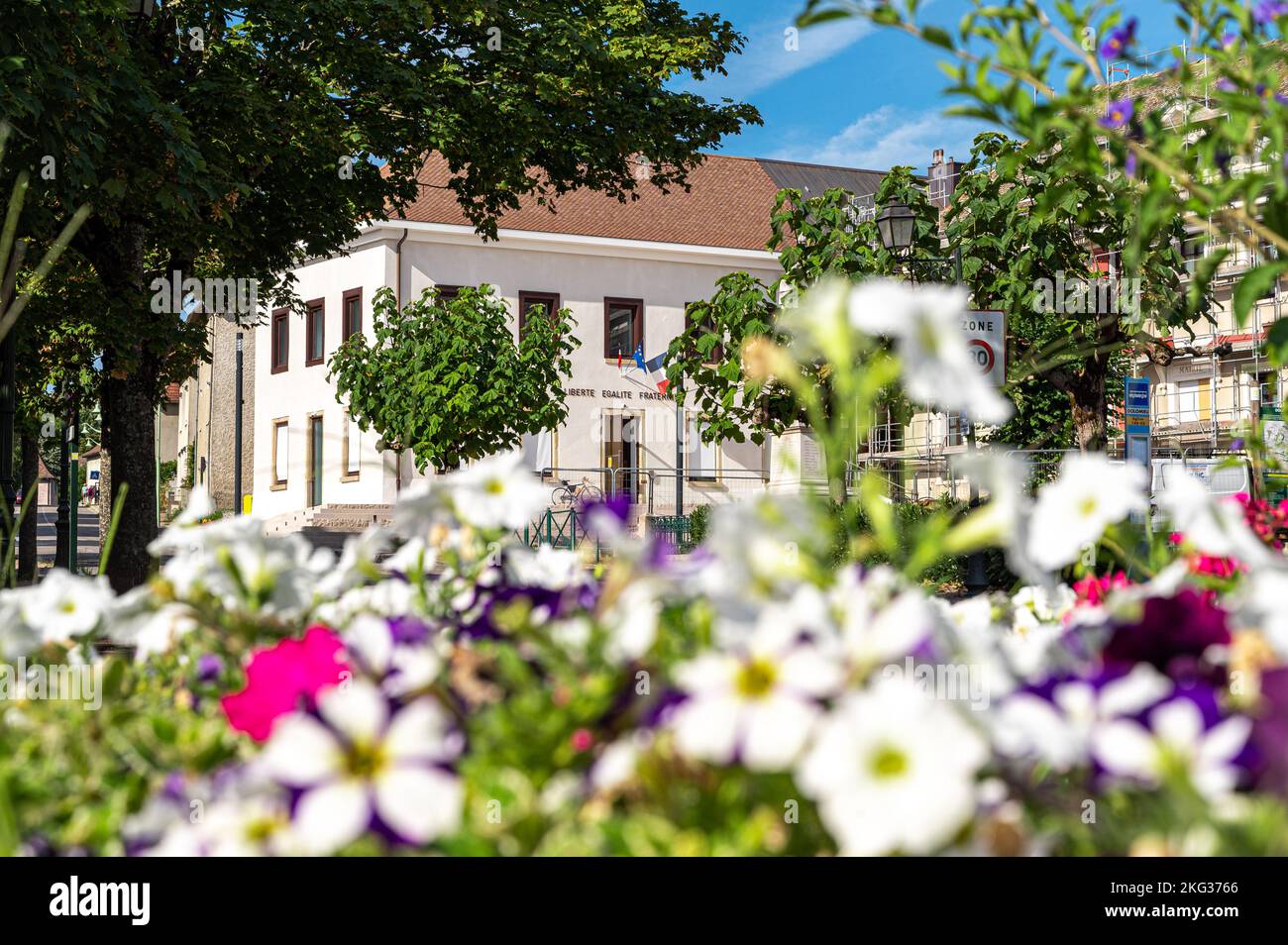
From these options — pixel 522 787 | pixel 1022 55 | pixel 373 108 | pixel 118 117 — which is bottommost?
pixel 522 787

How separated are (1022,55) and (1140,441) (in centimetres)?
1234

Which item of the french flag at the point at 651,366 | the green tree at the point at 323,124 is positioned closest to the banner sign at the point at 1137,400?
the green tree at the point at 323,124

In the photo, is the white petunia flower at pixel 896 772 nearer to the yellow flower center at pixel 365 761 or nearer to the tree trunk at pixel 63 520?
the yellow flower center at pixel 365 761

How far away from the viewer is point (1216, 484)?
52.6 ft

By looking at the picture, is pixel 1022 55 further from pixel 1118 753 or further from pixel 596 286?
pixel 596 286

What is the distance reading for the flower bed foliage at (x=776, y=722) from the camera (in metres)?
0.90

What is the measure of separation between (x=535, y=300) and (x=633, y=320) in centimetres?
287

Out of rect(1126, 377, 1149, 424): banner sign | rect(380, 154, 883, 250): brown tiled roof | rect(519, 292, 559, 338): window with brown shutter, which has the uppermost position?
rect(380, 154, 883, 250): brown tiled roof

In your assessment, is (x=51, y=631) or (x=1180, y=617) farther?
(x=51, y=631)

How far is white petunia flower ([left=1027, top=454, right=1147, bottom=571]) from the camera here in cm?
121

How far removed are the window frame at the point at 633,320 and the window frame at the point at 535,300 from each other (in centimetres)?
147

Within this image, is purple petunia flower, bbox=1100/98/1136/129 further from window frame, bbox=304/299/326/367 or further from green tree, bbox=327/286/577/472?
window frame, bbox=304/299/326/367

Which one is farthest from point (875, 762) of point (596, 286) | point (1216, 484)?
point (596, 286)

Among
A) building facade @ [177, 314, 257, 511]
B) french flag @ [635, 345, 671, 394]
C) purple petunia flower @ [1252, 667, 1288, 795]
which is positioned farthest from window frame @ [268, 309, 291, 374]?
purple petunia flower @ [1252, 667, 1288, 795]
